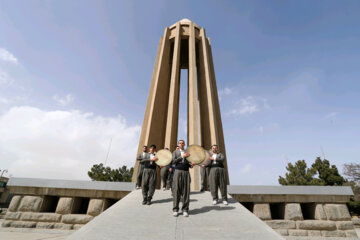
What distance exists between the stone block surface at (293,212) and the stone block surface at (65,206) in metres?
6.33

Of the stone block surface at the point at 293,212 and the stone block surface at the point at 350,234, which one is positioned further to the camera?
the stone block surface at the point at 293,212

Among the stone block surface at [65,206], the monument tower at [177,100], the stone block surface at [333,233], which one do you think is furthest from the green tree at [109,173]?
the stone block surface at [333,233]

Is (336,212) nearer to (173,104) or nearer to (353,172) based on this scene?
(173,104)

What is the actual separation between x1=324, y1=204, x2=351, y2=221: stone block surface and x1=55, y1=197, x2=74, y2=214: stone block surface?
297 inches

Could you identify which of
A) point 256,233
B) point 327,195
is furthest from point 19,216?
point 327,195

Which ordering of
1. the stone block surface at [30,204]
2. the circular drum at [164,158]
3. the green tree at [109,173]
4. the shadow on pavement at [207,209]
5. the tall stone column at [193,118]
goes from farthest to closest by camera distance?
the green tree at [109,173], the tall stone column at [193,118], the stone block surface at [30,204], the circular drum at [164,158], the shadow on pavement at [207,209]

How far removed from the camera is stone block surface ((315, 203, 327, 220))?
16.0ft

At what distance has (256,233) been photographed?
2.42m

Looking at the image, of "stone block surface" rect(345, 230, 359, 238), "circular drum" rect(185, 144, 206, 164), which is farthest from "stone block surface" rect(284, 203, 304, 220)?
"circular drum" rect(185, 144, 206, 164)

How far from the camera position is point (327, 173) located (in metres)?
21.0

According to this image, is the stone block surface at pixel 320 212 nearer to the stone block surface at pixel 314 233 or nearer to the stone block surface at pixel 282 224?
the stone block surface at pixel 314 233

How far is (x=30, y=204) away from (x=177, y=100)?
29.8ft

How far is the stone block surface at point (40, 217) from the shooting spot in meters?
4.93

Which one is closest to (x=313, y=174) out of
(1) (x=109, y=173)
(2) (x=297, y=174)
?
(2) (x=297, y=174)
